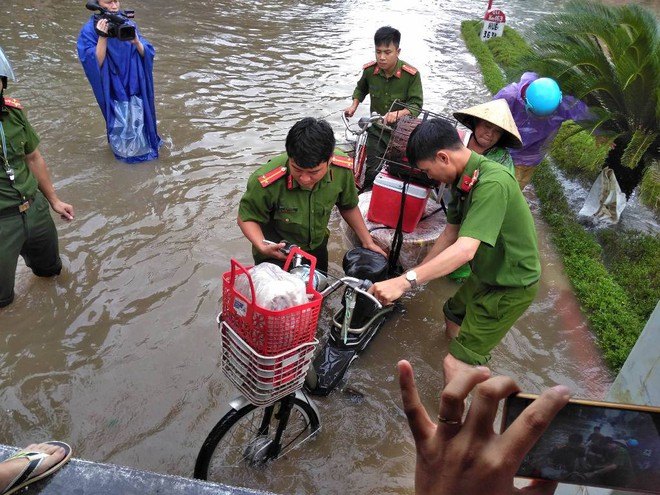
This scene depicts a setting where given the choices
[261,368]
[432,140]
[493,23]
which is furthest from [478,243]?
[493,23]

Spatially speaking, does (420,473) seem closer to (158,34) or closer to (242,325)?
(242,325)

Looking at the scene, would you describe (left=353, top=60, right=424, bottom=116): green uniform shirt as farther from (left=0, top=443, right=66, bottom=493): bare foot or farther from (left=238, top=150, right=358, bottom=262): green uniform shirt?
(left=0, top=443, right=66, bottom=493): bare foot

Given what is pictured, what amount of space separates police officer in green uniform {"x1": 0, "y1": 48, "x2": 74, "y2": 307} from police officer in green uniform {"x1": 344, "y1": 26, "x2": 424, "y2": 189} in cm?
274

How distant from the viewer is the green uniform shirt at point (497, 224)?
7.74 ft

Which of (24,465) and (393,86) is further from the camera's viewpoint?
(393,86)

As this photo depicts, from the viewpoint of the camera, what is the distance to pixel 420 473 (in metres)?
0.94

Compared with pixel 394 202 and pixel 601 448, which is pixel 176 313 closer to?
pixel 394 202

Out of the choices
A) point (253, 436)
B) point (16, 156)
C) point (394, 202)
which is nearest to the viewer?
point (253, 436)

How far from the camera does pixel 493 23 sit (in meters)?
10.8

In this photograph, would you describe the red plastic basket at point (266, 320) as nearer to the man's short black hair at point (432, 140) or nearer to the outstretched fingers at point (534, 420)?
the man's short black hair at point (432, 140)

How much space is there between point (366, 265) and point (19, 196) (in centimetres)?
233

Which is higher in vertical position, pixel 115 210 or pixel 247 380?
pixel 247 380

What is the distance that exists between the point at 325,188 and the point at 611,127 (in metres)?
4.09

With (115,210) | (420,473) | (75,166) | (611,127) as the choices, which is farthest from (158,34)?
(420,473)
